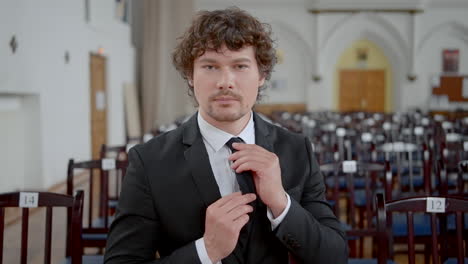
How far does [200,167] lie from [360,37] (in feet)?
64.9

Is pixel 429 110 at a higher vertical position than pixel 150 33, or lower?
lower

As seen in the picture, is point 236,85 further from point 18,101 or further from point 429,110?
point 429,110

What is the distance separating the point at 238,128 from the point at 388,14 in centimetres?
1908

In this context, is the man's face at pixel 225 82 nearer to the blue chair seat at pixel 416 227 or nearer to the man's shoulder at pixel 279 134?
the man's shoulder at pixel 279 134

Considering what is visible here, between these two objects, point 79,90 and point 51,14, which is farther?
point 79,90

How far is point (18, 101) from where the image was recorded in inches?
271

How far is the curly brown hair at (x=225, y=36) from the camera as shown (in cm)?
138

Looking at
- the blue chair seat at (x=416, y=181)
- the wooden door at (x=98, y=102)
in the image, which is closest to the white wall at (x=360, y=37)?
the wooden door at (x=98, y=102)

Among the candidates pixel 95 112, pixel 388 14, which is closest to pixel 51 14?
pixel 95 112

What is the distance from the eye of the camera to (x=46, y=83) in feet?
24.5

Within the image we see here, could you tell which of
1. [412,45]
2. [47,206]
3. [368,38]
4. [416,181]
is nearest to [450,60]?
[412,45]

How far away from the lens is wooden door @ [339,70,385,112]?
68.7ft

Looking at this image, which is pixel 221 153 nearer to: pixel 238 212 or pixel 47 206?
pixel 238 212

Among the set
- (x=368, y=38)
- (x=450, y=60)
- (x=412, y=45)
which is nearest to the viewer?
(x=412, y=45)
